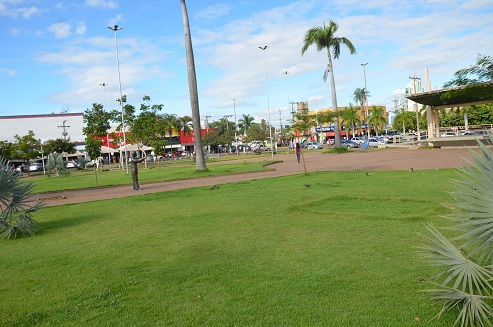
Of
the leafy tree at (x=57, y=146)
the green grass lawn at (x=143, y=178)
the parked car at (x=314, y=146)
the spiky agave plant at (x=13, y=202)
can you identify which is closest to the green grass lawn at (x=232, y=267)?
the spiky agave plant at (x=13, y=202)

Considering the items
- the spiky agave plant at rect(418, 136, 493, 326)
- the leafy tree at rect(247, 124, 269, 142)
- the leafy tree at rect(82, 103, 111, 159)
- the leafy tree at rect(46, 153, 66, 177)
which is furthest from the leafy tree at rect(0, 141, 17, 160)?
the spiky agave plant at rect(418, 136, 493, 326)

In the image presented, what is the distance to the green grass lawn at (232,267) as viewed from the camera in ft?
15.0

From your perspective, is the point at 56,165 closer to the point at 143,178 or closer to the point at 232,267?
the point at 143,178

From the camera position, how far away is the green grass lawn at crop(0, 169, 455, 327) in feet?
15.0

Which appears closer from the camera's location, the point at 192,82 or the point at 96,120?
the point at 192,82

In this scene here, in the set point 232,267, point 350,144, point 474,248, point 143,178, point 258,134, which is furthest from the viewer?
point 258,134

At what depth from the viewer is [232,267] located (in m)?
6.13

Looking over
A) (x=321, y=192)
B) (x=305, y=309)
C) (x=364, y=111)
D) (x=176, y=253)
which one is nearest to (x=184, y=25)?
(x=321, y=192)

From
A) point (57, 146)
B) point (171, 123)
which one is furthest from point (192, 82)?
point (171, 123)

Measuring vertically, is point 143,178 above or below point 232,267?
above

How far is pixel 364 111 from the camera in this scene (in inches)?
3851

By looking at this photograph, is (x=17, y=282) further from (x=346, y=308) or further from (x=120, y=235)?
(x=346, y=308)

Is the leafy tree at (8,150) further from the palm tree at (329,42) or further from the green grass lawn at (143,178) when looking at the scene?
the palm tree at (329,42)

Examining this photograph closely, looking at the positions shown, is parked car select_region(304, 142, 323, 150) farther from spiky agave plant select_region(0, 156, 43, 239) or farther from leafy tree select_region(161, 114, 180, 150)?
spiky agave plant select_region(0, 156, 43, 239)
